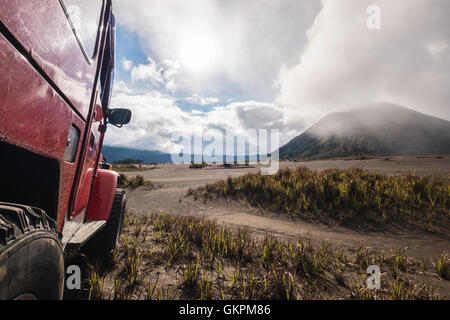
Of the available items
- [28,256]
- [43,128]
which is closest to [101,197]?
[43,128]

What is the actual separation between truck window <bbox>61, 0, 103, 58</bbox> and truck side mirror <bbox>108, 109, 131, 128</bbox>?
3.66ft

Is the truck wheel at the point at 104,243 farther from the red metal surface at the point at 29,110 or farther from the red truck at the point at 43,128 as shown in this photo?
the red metal surface at the point at 29,110

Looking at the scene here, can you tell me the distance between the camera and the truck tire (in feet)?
2.24

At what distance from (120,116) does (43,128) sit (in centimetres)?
187

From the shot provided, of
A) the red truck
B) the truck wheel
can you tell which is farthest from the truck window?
the truck wheel

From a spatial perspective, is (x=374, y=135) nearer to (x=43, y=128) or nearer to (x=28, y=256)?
(x=43, y=128)

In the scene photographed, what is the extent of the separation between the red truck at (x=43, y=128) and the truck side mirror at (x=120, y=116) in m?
0.90

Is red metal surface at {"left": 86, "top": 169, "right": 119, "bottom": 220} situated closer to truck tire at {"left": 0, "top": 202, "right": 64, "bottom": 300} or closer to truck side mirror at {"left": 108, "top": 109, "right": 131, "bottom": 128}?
truck side mirror at {"left": 108, "top": 109, "right": 131, "bottom": 128}

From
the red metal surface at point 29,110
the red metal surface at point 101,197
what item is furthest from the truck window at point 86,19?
the red metal surface at point 101,197

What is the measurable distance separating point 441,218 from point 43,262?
6.30 m

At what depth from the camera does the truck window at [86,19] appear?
1293mm
